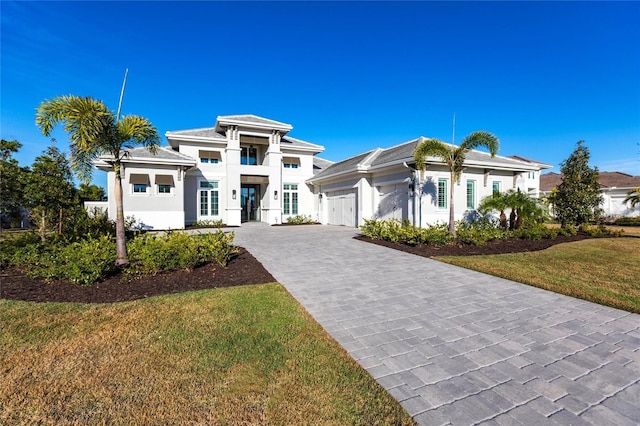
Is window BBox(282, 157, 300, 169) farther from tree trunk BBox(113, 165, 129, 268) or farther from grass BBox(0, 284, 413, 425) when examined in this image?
grass BBox(0, 284, 413, 425)

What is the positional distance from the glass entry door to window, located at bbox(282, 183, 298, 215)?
10.8 feet

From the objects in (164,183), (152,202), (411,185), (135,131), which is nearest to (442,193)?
(411,185)

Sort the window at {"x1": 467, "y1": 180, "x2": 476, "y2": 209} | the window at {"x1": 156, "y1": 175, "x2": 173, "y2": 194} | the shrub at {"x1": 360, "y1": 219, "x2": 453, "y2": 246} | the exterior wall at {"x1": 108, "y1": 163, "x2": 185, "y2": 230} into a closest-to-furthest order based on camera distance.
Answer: the shrub at {"x1": 360, "y1": 219, "x2": 453, "y2": 246} → the window at {"x1": 467, "y1": 180, "x2": 476, "y2": 209} → the exterior wall at {"x1": 108, "y1": 163, "x2": 185, "y2": 230} → the window at {"x1": 156, "y1": 175, "x2": 173, "y2": 194}

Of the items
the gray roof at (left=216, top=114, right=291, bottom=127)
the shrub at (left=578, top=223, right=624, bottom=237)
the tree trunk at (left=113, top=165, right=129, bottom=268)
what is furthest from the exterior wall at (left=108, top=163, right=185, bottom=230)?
the shrub at (left=578, top=223, right=624, bottom=237)

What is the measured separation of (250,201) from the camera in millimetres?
27703

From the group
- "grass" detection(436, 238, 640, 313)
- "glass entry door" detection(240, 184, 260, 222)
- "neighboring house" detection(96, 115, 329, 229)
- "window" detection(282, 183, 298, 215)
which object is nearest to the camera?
"grass" detection(436, 238, 640, 313)

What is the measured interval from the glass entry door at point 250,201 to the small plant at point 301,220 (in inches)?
170

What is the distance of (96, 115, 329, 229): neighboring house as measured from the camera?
758 inches

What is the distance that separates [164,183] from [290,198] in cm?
989

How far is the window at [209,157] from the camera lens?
76.1 ft

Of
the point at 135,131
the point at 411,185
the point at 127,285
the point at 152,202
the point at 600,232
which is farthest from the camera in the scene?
the point at 152,202

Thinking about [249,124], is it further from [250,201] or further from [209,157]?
[250,201]

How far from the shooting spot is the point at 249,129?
2309cm

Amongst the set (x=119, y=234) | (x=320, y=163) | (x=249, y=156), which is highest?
(x=320, y=163)
